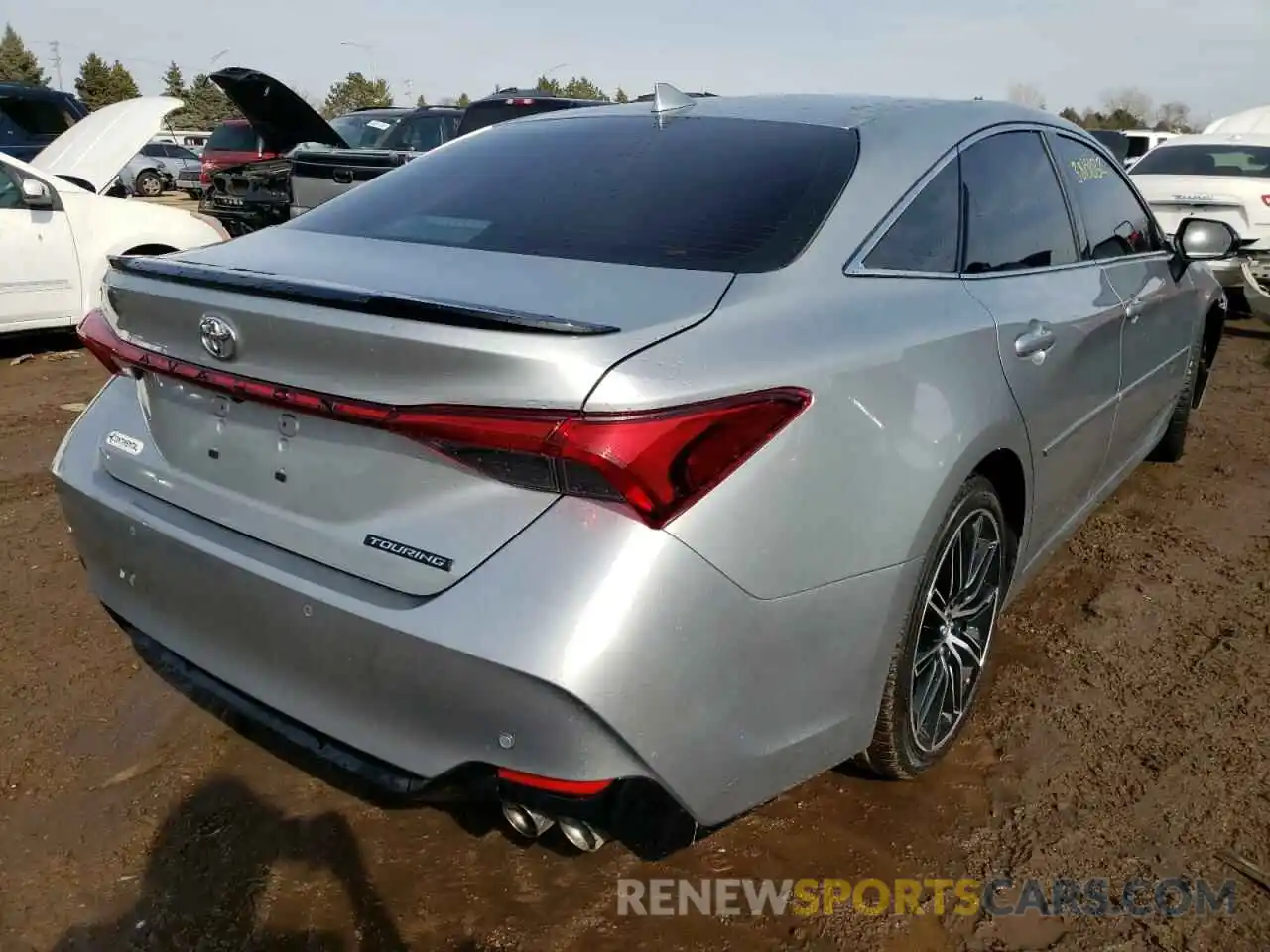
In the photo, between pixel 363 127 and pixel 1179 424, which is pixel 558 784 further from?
pixel 363 127

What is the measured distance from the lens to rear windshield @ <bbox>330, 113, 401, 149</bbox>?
13820 millimetres

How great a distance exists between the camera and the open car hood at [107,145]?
7.70m

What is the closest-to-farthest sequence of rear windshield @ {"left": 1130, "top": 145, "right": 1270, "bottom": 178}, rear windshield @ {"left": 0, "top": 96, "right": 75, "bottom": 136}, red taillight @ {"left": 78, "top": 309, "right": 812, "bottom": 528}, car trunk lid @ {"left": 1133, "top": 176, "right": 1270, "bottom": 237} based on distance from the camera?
red taillight @ {"left": 78, "top": 309, "right": 812, "bottom": 528} < car trunk lid @ {"left": 1133, "top": 176, "right": 1270, "bottom": 237} < rear windshield @ {"left": 1130, "top": 145, "right": 1270, "bottom": 178} < rear windshield @ {"left": 0, "top": 96, "right": 75, "bottom": 136}

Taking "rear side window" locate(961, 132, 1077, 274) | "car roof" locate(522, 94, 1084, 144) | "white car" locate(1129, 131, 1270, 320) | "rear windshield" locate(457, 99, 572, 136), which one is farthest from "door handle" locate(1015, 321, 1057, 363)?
"rear windshield" locate(457, 99, 572, 136)

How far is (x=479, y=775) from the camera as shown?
1.76m

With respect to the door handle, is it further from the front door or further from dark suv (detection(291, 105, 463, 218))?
the front door

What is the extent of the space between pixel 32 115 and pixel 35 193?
19.0 ft

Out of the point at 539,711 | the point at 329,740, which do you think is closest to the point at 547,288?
the point at 539,711

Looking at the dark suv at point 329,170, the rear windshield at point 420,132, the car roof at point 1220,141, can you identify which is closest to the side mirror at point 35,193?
the dark suv at point 329,170

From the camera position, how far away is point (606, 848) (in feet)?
7.65

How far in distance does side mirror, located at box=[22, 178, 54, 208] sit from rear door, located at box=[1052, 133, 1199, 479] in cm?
626

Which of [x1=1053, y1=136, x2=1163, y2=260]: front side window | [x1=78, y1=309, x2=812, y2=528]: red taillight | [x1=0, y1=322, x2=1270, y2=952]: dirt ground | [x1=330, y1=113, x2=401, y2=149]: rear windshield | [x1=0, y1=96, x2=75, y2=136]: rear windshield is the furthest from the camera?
[x1=330, y1=113, x2=401, y2=149]: rear windshield

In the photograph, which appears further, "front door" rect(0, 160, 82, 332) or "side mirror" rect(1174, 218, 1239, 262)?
"front door" rect(0, 160, 82, 332)

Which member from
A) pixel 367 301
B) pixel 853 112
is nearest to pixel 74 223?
pixel 853 112
